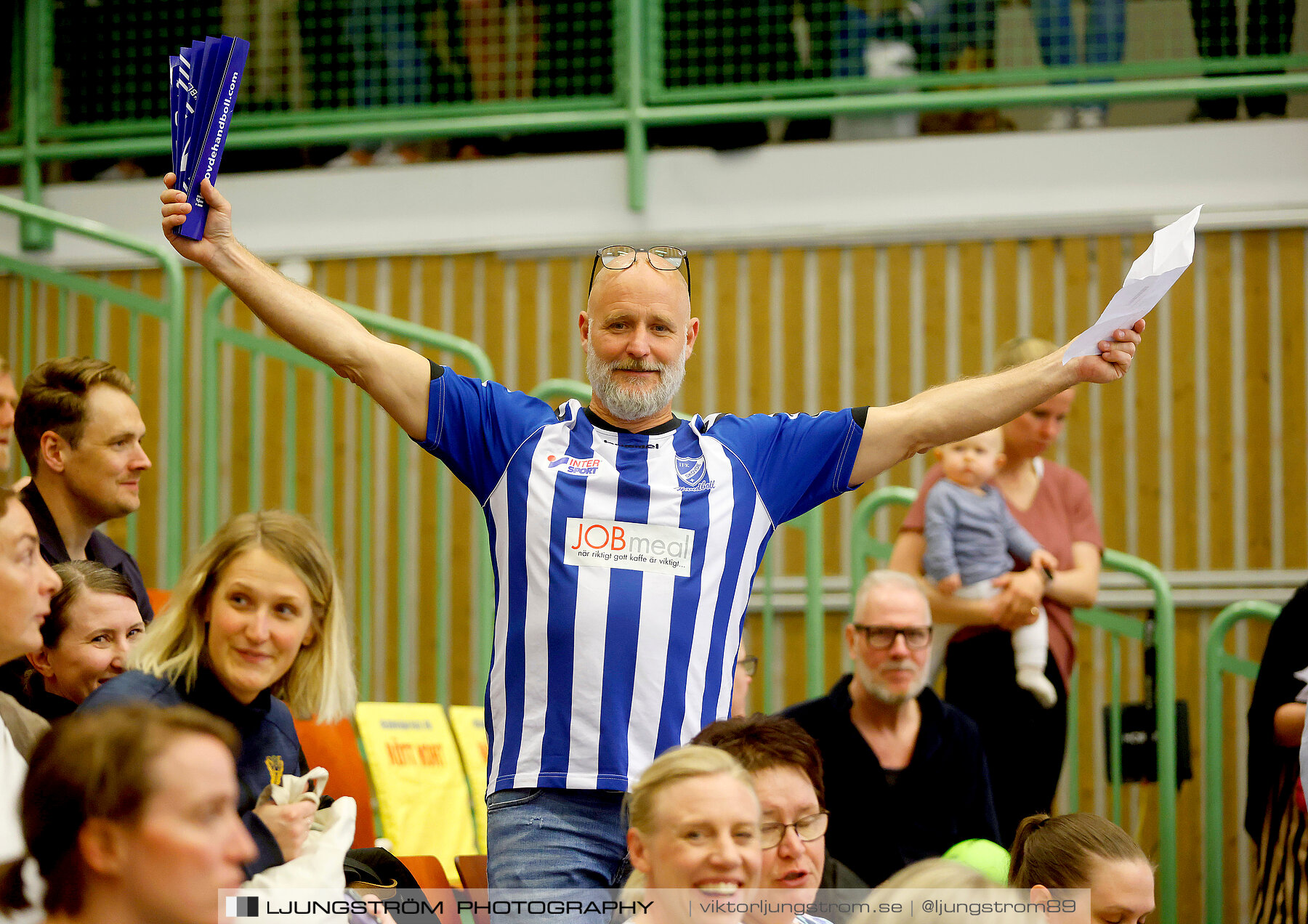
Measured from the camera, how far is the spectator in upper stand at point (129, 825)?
149 centimetres

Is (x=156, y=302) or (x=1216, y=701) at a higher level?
(x=156, y=302)

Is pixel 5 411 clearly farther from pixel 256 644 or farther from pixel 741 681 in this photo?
pixel 741 681

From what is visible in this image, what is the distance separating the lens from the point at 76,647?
9.25ft

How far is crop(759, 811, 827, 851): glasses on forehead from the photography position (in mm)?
2396

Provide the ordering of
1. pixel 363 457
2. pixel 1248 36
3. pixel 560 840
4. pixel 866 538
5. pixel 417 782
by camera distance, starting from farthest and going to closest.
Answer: pixel 1248 36 → pixel 866 538 → pixel 363 457 → pixel 417 782 → pixel 560 840

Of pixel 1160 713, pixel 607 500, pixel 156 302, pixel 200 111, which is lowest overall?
pixel 1160 713

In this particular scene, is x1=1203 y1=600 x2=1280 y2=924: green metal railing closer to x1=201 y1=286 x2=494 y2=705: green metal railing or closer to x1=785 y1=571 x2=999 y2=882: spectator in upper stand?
x1=785 y1=571 x2=999 y2=882: spectator in upper stand

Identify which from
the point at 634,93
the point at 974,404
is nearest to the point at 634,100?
the point at 634,93

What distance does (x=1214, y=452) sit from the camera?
6.00m

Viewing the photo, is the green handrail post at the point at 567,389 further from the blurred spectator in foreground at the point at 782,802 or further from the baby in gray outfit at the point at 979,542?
the blurred spectator in foreground at the point at 782,802

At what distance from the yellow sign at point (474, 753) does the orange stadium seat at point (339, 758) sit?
521 mm

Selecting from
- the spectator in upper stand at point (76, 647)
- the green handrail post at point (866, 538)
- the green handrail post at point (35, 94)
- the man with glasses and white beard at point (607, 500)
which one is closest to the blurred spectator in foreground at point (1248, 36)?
the green handrail post at point (866, 538)

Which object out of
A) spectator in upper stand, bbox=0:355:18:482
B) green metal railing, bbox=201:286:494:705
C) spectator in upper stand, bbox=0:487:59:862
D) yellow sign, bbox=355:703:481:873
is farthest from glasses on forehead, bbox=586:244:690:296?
yellow sign, bbox=355:703:481:873

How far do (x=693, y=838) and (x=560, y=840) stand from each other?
35cm
